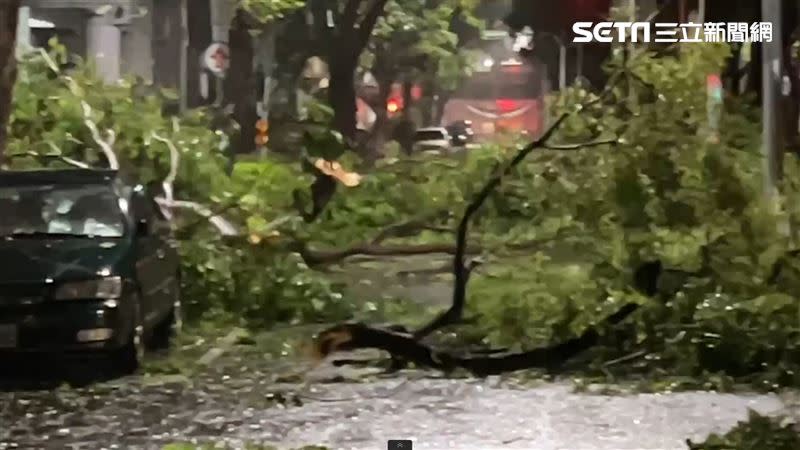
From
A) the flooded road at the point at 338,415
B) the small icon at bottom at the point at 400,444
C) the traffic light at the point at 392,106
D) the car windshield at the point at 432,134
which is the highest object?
the traffic light at the point at 392,106

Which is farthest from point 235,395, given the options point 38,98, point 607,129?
point 607,129

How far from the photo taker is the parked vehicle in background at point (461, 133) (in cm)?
262

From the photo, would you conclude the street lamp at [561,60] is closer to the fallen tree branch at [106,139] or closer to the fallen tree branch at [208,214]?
the fallen tree branch at [208,214]

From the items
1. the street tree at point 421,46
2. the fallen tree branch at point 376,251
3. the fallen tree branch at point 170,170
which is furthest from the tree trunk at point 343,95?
the fallen tree branch at point 170,170

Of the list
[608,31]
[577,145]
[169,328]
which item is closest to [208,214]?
[169,328]

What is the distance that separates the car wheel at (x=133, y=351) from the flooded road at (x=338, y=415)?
0.03 metres

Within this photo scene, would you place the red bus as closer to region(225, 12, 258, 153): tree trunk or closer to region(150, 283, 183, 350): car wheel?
region(225, 12, 258, 153): tree trunk

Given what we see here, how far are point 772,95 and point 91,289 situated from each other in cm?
159

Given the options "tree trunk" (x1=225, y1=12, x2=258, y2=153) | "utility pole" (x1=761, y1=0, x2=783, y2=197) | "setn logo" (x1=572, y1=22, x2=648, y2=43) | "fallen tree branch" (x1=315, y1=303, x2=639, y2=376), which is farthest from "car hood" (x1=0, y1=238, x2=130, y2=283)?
"utility pole" (x1=761, y1=0, x2=783, y2=197)

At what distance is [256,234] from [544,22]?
2.68ft

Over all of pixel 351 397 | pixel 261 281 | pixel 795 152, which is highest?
pixel 795 152

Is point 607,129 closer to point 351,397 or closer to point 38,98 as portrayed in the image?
point 351,397

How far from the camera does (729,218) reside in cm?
268

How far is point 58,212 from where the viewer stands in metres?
2.55
